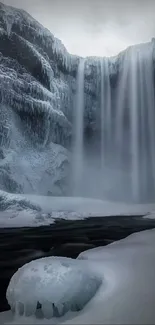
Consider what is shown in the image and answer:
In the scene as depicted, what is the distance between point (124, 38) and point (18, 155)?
167 inches

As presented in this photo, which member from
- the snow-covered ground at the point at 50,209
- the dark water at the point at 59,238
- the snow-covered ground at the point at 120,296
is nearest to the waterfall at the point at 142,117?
the snow-covered ground at the point at 50,209

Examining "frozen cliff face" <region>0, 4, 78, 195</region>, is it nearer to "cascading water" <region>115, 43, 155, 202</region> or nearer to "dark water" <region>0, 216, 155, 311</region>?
"cascading water" <region>115, 43, 155, 202</region>

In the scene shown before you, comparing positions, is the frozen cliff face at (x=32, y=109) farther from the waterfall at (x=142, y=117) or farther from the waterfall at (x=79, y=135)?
the waterfall at (x=142, y=117)

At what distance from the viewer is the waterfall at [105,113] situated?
9.31 meters

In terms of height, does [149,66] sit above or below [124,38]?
above

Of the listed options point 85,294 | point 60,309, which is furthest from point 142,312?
point 60,309

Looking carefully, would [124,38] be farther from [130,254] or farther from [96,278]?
[96,278]

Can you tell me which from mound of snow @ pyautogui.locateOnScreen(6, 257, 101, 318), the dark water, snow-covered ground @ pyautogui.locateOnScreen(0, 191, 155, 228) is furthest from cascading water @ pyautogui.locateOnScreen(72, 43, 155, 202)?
mound of snow @ pyautogui.locateOnScreen(6, 257, 101, 318)

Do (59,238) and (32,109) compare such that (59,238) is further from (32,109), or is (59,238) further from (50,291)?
(32,109)

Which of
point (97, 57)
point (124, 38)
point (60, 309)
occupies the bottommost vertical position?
point (60, 309)

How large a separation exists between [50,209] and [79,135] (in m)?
3.65

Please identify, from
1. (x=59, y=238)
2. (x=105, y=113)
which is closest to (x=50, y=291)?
(x=59, y=238)

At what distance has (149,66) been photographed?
958cm

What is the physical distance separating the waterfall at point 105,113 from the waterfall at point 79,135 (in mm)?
742
